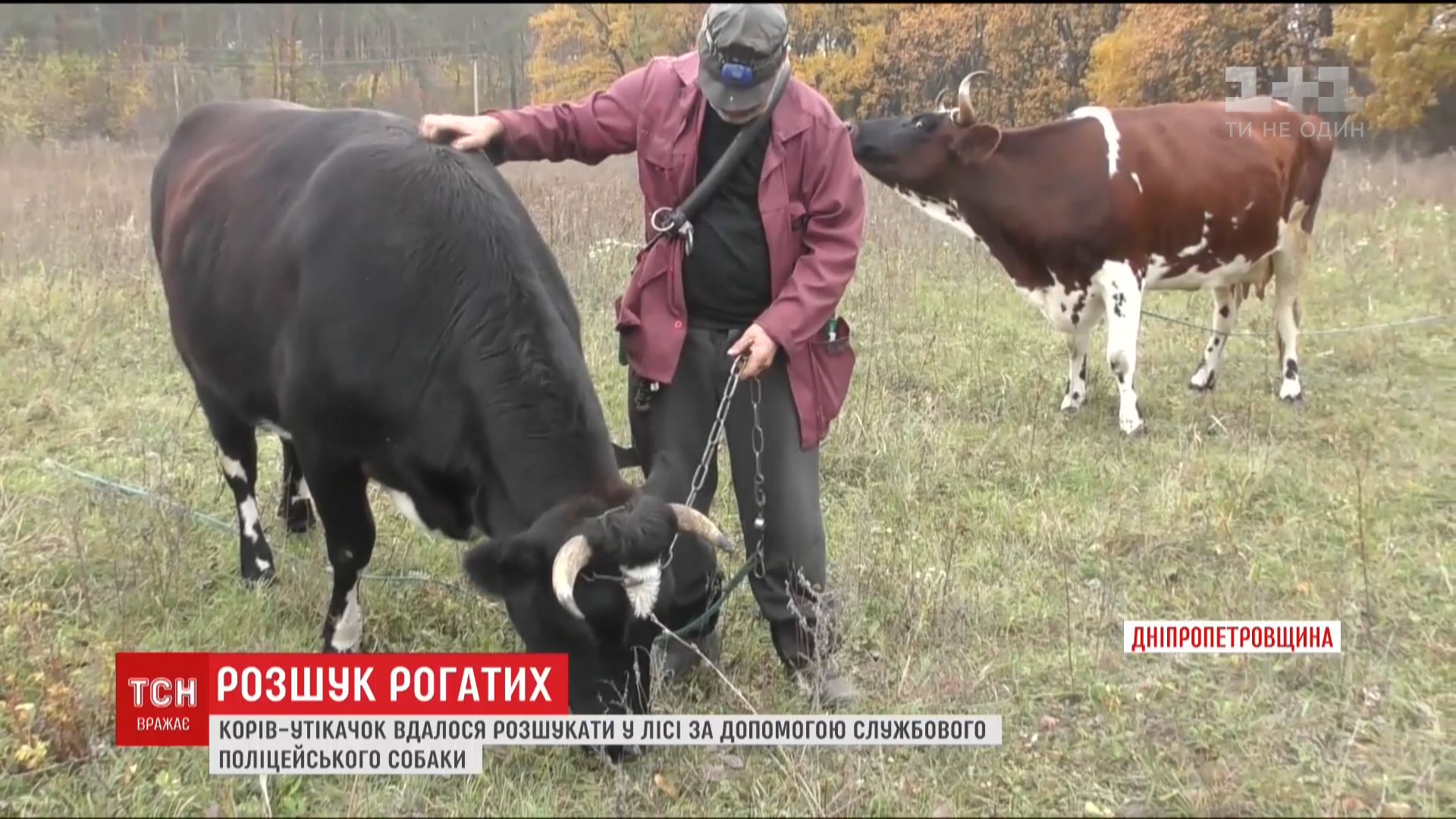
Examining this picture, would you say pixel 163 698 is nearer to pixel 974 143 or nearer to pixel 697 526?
pixel 697 526

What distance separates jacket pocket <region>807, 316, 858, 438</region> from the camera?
3531 mm

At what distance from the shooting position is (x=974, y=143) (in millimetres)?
7156

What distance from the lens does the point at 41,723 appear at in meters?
3.08

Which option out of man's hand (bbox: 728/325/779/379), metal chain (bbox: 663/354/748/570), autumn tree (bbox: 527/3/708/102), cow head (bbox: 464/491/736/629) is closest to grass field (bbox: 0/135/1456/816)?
cow head (bbox: 464/491/736/629)

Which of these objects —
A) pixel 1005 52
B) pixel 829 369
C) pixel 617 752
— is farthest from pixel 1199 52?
pixel 617 752

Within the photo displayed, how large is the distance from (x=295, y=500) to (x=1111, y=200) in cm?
500

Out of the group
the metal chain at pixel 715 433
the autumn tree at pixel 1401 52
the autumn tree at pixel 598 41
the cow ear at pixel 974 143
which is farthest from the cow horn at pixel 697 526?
the autumn tree at pixel 1401 52

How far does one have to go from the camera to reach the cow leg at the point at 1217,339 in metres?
7.59

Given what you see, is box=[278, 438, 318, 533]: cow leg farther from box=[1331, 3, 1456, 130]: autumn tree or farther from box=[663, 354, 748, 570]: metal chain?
box=[1331, 3, 1456, 130]: autumn tree

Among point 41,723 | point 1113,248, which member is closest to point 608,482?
point 41,723

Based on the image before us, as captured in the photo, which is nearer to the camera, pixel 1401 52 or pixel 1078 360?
pixel 1078 360

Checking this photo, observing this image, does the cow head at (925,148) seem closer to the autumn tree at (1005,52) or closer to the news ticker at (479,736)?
the news ticker at (479,736)

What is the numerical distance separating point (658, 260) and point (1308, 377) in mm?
6204

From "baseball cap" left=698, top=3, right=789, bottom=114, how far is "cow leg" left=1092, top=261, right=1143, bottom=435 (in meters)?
4.16
